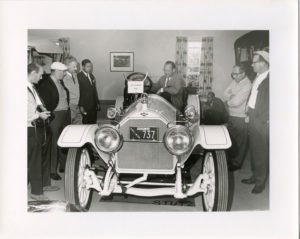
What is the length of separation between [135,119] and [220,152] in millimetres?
332

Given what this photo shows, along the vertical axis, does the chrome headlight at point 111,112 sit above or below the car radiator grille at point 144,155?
above

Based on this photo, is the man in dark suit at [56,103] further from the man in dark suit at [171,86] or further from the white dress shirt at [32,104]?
the man in dark suit at [171,86]

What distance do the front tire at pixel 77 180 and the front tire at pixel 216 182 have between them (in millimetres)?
418

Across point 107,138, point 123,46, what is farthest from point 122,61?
point 107,138

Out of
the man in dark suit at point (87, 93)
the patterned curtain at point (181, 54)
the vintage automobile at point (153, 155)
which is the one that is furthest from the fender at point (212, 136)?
the man in dark suit at point (87, 93)

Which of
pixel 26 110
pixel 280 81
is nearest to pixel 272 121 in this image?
pixel 280 81

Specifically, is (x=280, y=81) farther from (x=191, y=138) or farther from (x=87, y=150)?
(x=87, y=150)

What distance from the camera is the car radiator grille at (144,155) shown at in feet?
4.45

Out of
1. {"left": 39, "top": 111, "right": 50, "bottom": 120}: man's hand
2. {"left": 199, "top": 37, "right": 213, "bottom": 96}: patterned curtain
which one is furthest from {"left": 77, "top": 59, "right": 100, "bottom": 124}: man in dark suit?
{"left": 199, "top": 37, "right": 213, "bottom": 96}: patterned curtain

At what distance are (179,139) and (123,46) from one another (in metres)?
0.38

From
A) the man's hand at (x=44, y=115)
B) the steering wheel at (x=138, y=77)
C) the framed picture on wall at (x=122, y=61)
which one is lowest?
the man's hand at (x=44, y=115)

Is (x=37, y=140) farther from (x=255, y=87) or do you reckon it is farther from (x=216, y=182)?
(x=255, y=87)

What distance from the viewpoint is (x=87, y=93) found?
51.3 inches

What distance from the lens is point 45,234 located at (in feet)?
4.19
